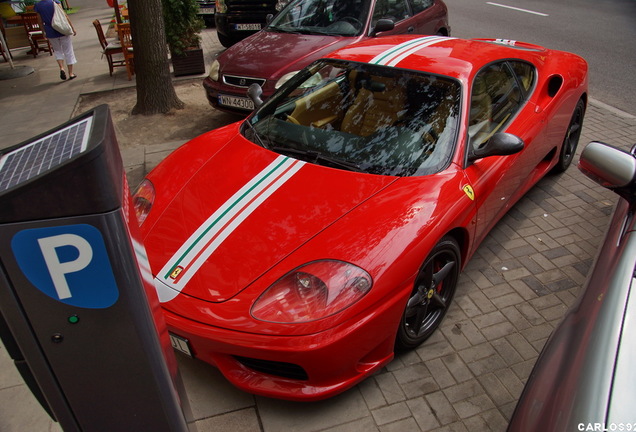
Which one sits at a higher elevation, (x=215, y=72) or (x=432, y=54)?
(x=432, y=54)

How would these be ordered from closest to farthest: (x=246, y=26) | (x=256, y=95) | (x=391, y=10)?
(x=256, y=95)
(x=391, y=10)
(x=246, y=26)

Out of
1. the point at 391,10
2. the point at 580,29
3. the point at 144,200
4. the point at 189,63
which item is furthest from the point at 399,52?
Result: the point at 580,29

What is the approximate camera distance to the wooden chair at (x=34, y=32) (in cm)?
1027

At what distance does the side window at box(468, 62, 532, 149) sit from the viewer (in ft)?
10.4

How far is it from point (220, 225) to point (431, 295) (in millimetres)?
1186

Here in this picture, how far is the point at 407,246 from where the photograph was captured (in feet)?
7.90

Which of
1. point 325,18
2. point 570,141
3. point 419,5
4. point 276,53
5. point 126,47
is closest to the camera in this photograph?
point 570,141

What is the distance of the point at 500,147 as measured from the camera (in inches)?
113

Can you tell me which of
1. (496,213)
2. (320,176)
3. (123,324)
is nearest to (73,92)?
(320,176)

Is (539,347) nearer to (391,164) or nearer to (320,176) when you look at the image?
(391,164)

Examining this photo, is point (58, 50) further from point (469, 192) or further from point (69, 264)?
point (69, 264)

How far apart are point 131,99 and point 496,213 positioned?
5641 millimetres

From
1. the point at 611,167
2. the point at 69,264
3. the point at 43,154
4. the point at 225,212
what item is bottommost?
the point at 225,212

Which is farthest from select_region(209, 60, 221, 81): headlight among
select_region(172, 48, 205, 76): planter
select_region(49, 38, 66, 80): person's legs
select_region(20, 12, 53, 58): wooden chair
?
select_region(20, 12, 53, 58): wooden chair
